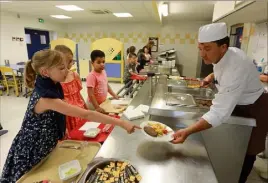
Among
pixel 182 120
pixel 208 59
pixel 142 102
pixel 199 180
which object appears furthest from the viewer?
pixel 142 102

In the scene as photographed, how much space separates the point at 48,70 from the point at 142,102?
889 mm

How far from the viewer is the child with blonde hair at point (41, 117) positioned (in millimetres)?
1021

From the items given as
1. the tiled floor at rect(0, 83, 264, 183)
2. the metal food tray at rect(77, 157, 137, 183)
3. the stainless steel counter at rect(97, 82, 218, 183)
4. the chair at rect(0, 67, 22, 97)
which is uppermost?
the metal food tray at rect(77, 157, 137, 183)

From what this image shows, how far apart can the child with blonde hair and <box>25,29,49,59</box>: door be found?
21.3 feet

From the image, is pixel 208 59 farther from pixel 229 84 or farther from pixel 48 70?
pixel 48 70

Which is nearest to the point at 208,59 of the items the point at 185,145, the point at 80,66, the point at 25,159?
the point at 185,145

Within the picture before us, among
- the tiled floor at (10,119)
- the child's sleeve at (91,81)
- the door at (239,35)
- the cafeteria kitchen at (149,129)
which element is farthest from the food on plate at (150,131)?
the door at (239,35)

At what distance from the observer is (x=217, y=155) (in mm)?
1399

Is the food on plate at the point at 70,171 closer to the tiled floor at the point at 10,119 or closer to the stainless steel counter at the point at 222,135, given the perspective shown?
the stainless steel counter at the point at 222,135

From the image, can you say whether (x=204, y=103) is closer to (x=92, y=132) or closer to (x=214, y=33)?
(x=214, y=33)

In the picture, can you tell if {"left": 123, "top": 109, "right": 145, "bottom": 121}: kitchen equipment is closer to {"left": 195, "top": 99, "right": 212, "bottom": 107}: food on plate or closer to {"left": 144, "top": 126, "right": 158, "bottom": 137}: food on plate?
{"left": 144, "top": 126, "right": 158, "bottom": 137}: food on plate

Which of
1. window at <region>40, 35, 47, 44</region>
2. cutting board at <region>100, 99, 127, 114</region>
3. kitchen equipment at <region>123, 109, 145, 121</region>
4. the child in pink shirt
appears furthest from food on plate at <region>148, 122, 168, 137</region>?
window at <region>40, 35, 47, 44</region>

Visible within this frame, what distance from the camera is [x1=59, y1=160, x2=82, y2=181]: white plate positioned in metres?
0.89

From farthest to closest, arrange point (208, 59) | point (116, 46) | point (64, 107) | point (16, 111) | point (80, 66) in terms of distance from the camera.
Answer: point (80, 66) < point (116, 46) < point (16, 111) < point (208, 59) < point (64, 107)
